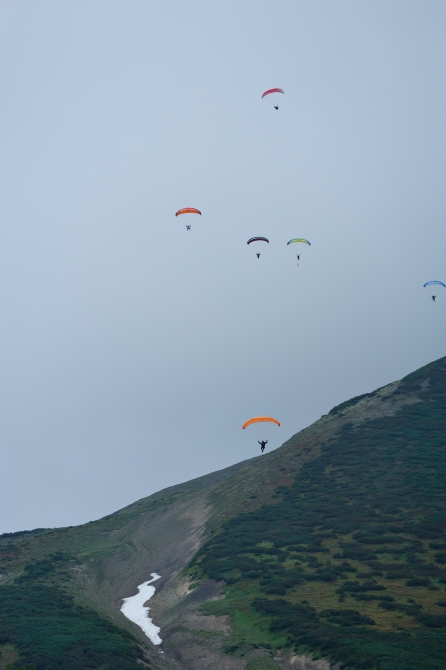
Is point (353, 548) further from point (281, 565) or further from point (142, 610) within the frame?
point (142, 610)

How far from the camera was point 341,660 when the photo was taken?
2617cm

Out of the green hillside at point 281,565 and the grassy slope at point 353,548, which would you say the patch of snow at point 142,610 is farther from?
the grassy slope at point 353,548

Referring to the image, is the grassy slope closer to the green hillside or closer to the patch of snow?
the green hillside

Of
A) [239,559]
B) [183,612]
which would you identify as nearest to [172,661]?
[183,612]

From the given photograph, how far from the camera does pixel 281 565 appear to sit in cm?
4319

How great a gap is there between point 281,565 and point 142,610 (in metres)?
10.4

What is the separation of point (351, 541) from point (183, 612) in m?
14.1

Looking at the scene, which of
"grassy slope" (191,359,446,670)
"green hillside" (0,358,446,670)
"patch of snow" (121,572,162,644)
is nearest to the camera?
"grassy slope" (191,359,446,670)

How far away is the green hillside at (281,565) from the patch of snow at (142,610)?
750mm

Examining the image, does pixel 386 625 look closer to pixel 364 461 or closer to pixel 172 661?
pixel 172 661

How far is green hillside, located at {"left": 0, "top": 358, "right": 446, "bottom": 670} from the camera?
29.8 m

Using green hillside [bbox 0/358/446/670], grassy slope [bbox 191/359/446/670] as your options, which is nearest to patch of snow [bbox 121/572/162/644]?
green hillside [bbox 0/358/446/670]

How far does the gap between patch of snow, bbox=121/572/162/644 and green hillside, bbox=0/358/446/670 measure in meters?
0.75

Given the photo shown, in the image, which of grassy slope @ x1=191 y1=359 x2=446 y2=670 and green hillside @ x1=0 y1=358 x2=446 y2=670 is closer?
grassy slope @ x1=191 y1=359 x2=446 y2=670
